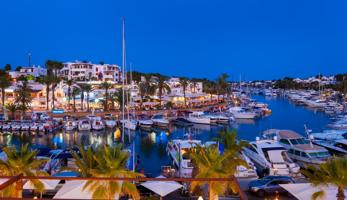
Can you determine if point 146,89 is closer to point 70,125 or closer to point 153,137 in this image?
point 70,125

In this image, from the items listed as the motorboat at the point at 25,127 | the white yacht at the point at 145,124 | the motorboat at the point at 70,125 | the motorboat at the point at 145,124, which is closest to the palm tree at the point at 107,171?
the motorboat at the point at 145,124

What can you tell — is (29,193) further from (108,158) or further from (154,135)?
(154,135)

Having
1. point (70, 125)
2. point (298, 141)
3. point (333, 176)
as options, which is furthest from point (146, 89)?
point (333, 176)

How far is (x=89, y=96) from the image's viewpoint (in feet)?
275

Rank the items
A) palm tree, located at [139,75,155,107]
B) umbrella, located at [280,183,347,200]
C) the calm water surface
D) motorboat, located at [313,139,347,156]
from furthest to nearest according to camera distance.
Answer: palm tree, located at [139,75,155,107]
the calm water surface
motorboat, located at [313,139,347,156]
umbrella, located at [280,183,347,200]

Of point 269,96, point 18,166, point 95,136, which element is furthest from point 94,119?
point 269,96

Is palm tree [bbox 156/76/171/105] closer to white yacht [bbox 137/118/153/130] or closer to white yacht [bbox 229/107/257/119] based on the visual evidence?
white yacht [bbox 229/107/257/119]

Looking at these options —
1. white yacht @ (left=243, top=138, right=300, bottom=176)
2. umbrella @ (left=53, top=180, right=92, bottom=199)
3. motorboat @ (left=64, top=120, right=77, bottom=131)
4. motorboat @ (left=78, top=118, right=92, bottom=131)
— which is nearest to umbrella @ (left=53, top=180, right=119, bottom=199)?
umbrella @ (left=53, top=180, right=92, bottom=199)

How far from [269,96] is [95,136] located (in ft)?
361

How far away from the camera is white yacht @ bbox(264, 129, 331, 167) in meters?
26.7

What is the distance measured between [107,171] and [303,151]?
1917 cm

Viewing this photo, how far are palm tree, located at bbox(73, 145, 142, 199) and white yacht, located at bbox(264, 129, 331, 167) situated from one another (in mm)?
17780

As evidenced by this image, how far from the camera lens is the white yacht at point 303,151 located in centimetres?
2670

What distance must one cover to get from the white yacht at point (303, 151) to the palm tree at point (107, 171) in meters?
17.8
